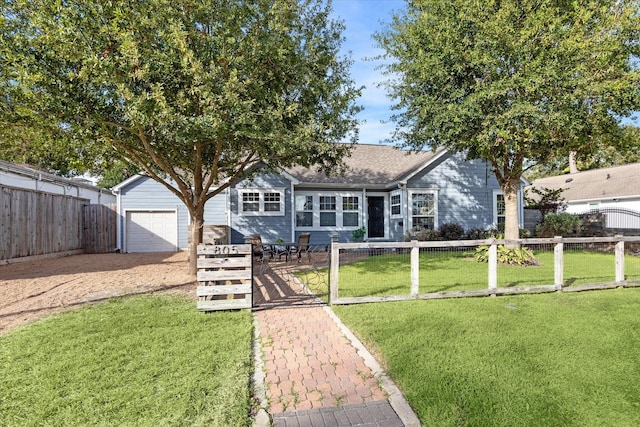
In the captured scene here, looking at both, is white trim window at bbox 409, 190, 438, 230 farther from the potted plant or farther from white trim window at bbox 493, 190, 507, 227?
white trim window at bbox 493, 190, 507, 227

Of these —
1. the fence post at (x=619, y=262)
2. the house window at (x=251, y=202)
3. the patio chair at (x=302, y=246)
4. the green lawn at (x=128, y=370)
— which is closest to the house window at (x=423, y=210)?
the patio chair at (x=302, y=246)

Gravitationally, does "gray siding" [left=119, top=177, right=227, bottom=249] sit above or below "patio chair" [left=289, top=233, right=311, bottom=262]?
above

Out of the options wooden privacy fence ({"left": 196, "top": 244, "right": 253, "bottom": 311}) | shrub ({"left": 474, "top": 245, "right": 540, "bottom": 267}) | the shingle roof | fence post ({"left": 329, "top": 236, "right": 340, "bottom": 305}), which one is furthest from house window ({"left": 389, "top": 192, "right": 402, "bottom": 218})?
wooden privacy fence ({"left": 196, "top": 244, "right": 253, "bottom": 311})

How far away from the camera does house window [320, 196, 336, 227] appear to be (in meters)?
16.5

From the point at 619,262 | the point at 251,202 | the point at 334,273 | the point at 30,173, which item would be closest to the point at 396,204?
the point at 251,202

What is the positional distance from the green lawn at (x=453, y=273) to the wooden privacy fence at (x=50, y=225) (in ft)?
35.2

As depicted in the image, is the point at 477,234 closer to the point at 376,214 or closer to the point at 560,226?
the point at 560,226

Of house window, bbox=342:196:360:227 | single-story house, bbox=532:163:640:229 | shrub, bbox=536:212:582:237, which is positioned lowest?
shrub, bbox=536:212:582:237

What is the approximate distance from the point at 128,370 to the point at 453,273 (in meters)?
7.88

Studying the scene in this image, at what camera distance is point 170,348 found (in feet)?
14.4

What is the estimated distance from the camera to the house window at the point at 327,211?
16.5m

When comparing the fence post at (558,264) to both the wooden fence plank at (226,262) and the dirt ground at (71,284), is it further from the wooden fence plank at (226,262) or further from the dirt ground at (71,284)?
the dirt ground at (71,284)

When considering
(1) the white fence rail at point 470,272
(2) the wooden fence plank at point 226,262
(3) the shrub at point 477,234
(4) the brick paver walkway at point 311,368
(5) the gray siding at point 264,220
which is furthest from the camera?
(3) the shrub at point 477,234

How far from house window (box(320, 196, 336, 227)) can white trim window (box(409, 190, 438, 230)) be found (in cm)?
356
